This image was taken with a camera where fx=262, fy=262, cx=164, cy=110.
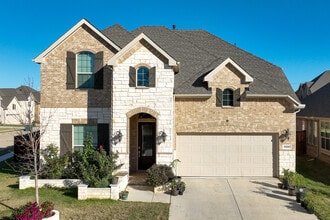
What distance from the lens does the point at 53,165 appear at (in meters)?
13.1

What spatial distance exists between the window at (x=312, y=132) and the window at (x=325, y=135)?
125 cm

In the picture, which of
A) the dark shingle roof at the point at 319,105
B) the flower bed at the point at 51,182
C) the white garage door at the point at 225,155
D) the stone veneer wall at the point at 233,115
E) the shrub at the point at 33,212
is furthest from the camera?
the dark shingle roof at the point at 319,105

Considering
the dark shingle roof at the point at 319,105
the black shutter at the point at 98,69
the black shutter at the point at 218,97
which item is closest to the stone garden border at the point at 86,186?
the black shutter at the point at 98,69

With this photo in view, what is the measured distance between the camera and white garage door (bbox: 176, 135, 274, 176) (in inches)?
595

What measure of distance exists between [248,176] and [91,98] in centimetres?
1004

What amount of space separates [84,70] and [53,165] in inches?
214

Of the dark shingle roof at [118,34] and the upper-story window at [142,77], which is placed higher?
the dark shingle roof at [118,34]

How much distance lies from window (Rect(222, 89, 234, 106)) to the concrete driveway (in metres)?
4.39

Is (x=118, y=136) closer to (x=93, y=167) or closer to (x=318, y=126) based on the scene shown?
(x=93, y=167)

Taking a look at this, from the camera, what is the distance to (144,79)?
13688 millimetres

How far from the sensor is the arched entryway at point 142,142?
1577 cm

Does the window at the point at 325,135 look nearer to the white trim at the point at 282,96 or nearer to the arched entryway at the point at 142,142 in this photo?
the white trim at the point at 282,96

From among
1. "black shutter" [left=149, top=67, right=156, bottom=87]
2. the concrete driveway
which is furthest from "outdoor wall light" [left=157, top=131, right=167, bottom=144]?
the concrete driveway

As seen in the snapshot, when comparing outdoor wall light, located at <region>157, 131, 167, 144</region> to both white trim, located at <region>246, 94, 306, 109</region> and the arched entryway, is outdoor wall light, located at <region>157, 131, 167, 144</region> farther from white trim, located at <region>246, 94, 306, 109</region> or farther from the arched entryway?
white trim, located at <region>246, 94, 306, 109</region>
